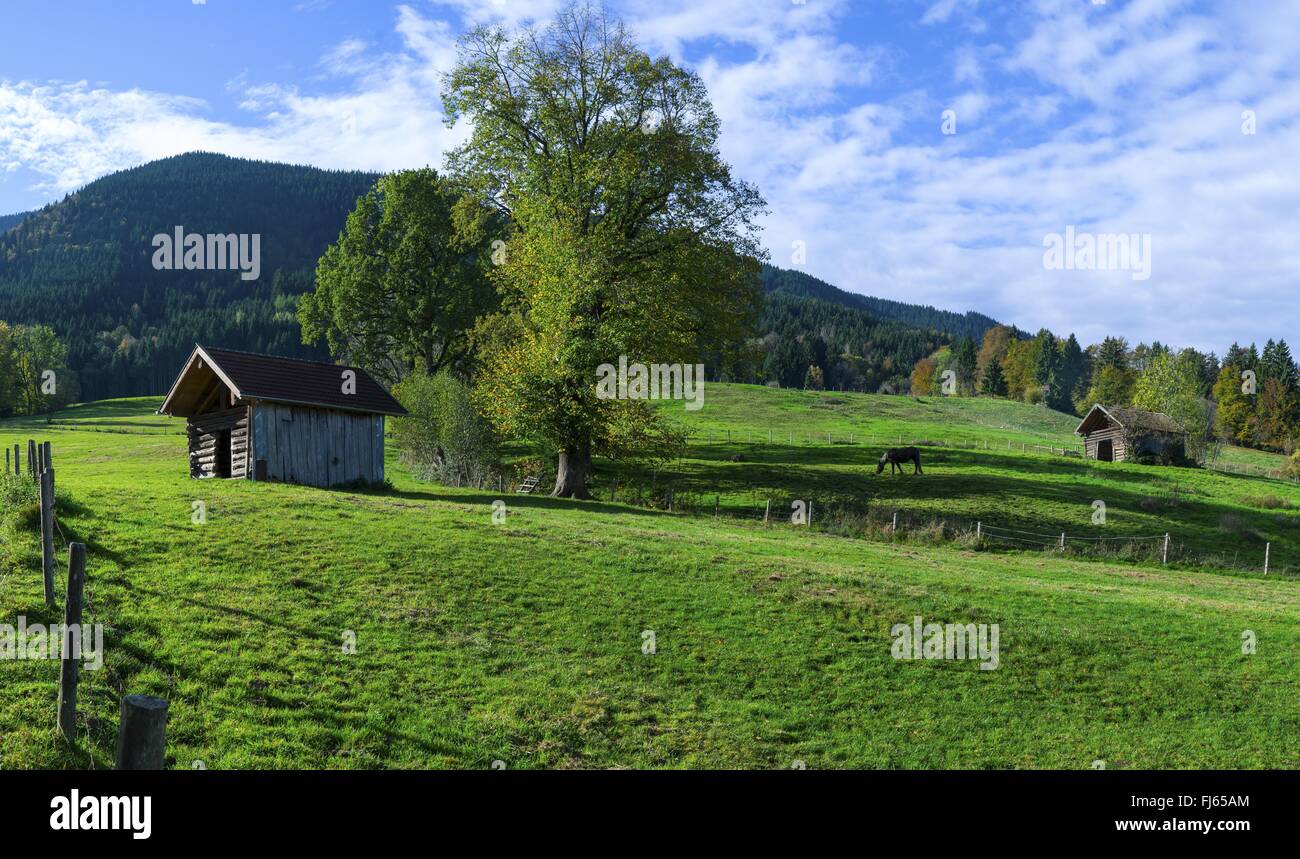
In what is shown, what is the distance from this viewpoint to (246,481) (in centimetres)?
3089

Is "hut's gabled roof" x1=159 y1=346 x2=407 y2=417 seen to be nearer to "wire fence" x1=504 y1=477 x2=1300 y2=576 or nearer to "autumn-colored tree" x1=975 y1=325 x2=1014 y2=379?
"wire fence" x1=504 y1=477 x2=1300 y2=576

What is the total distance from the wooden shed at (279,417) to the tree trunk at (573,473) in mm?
7166

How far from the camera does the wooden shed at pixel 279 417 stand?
32.6 m

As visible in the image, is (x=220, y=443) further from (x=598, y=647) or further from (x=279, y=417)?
(x=598, y=647)

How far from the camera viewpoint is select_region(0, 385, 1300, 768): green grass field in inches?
475

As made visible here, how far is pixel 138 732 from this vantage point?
712 centimetres

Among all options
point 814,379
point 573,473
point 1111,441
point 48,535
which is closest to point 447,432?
point 573,473

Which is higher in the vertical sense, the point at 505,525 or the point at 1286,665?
the point at 505,525

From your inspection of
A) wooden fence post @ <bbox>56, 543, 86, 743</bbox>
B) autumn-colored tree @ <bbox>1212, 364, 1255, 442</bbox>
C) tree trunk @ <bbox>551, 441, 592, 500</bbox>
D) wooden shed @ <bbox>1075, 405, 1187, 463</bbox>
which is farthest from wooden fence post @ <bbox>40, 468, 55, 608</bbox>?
autumn-colored tree @ <bbox>1212, 364, 1255, 442</bbox>

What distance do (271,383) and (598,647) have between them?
73.3 ft
